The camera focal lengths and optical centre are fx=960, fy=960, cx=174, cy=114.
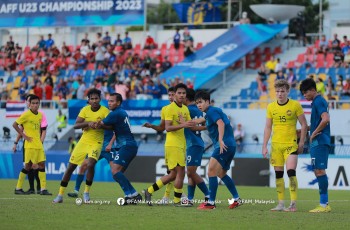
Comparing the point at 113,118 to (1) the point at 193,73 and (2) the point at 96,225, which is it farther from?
(1) the point at 193,73

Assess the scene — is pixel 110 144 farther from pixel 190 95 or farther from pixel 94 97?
pixel 190 95

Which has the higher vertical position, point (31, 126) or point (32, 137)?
point (31, 126)

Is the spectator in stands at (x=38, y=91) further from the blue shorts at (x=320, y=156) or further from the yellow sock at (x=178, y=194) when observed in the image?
the blue shorts at (x=320, y=156)

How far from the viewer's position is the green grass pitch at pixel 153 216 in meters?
14.0

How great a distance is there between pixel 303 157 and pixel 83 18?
776 inches

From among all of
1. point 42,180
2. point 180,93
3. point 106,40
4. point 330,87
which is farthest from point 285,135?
point 106,40

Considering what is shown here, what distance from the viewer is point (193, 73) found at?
41.8 meters

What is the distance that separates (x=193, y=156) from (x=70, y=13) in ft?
93.2

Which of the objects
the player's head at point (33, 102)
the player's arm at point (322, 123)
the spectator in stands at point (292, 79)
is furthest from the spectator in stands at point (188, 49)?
the player's arm at point (322, 123)

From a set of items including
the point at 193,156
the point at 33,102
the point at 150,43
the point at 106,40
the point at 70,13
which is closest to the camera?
the point at 193,156

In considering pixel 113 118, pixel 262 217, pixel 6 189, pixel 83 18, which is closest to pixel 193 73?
pixel 83 18

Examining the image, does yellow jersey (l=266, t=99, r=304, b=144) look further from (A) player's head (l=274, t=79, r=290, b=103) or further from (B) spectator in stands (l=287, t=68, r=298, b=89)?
(B) spectator in stands (l=287, t=68, r=298, b=89)

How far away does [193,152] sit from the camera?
1889 cm

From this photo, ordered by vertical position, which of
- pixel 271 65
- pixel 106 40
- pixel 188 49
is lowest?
pixel 271 65
